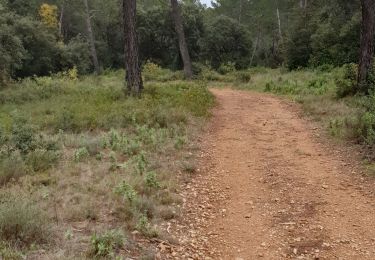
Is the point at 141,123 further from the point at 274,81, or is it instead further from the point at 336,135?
the point at 274,81

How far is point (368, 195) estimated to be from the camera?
6.41 meters

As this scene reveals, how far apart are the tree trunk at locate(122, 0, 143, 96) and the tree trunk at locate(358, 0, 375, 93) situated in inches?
256

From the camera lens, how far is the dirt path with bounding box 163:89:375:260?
5.09 metres

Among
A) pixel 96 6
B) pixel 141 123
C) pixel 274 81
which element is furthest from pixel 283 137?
→ pixel 96 6

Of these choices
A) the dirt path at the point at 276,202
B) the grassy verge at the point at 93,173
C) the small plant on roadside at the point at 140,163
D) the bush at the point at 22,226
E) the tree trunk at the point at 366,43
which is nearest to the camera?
the bush at the point at 22,226

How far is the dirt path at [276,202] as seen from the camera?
200 inches

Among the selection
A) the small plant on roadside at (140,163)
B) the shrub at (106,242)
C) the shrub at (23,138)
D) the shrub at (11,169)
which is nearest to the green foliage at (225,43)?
the shrub at (23,138)

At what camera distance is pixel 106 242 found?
180 inches

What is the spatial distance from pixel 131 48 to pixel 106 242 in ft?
32.5

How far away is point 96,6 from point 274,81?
103 ft

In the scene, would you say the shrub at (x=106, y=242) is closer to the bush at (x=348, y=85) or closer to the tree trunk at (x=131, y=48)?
the tree trunk at (x=131, y=48)

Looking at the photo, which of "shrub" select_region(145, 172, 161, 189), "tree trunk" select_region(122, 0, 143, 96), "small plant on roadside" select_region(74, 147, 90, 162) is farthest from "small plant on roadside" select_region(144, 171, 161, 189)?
"tree trunk" select_region(122, 0, 143, 96)

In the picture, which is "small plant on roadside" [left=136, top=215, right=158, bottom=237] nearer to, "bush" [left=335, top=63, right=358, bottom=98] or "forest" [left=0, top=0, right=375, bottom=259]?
"forest" [left=0, top=0, right=375, bottom=259]

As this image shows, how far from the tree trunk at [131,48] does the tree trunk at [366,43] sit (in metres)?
6.51
